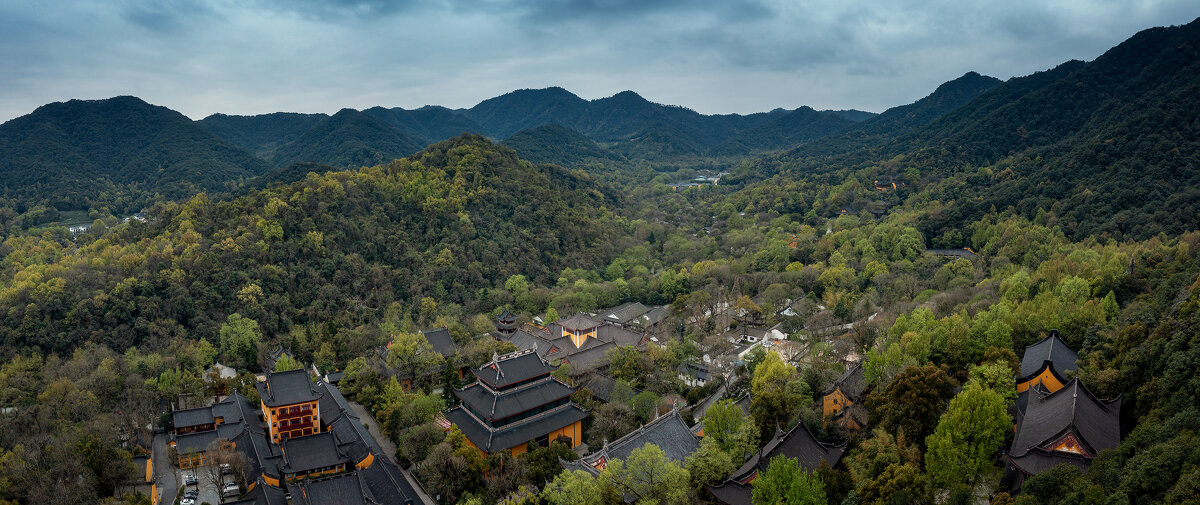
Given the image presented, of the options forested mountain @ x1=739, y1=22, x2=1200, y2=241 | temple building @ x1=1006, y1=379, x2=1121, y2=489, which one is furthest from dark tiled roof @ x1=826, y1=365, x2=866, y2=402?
forested mountain @ x1=739, y1=22, x2=1200, y2=241

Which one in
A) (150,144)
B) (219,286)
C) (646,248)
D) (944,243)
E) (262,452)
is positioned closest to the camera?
(262,452)

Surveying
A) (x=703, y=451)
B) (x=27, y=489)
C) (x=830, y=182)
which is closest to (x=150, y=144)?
(x=27, y=489)

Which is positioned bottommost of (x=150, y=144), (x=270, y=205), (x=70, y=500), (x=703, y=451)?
(x=70, y=500)

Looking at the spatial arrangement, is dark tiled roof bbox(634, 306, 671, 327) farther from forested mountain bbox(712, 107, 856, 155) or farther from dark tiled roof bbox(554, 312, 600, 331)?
forested mountain bbox(712, 107, 856, 155)

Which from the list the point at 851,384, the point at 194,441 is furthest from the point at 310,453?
the point at 851,384

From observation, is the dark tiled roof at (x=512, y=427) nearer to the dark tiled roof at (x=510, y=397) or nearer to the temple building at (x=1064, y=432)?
the dark tiled roof at (x=510, y=397)

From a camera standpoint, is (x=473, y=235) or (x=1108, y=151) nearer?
(x=1108, y=151)

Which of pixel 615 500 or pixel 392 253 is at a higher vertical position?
pixel 392 253

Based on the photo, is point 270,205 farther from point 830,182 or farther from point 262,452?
point 830,182
